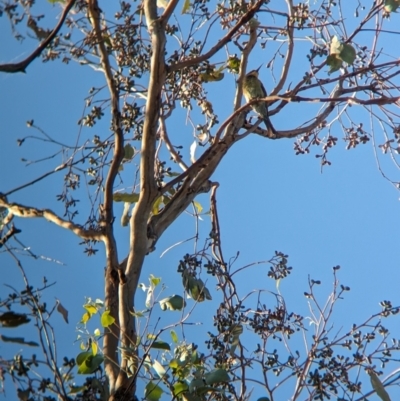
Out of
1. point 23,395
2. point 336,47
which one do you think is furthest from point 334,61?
point 23,395

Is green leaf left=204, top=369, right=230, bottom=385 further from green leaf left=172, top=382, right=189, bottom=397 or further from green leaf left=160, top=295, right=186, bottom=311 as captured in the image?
green leaf left=160, top=295, right=186, bottom=311

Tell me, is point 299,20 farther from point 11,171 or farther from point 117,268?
point 11,171

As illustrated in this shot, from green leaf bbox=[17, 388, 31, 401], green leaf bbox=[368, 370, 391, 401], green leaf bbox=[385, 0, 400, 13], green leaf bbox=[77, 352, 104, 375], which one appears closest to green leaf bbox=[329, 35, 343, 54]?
green leaf bbox=[385, 0, 400, 13]

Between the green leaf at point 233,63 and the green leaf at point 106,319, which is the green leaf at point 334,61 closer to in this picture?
the green leaf at point 233,63

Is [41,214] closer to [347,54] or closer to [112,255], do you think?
[112,255]

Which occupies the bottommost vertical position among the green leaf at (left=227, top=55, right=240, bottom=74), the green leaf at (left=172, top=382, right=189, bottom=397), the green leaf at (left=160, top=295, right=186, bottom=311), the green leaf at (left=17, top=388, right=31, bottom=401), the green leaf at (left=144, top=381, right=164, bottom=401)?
the green leaf at (left=172, top=382, right=189, bottom=397)

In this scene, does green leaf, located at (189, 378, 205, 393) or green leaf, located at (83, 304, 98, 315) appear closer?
green leaf, located at (189, 378, 205, 393)

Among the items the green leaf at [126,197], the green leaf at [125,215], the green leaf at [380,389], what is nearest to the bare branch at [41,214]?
the green leaf at [126,197]

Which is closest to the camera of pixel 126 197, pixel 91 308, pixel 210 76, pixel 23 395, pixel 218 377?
pixel 23 395

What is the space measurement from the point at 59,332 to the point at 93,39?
2040 millimetres

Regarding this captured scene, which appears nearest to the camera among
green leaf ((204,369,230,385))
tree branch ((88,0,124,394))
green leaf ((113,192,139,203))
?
green leaf ((204,369,230,385))

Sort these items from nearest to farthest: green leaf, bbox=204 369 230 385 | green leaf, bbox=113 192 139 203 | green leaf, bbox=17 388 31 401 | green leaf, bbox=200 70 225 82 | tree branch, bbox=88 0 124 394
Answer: green leaf, bbox=17 388 31 401
green leaf, bbox=204 369 230 385
tree branch, bbox=88 0 124 394
green leaf, bbox=113 192 139 203
green leaf, bbox=200 70 225 82

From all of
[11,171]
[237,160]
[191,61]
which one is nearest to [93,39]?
[191,61]

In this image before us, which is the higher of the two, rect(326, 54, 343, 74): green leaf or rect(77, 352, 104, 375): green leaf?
rect(326, 54, 343, 74): green leaf
